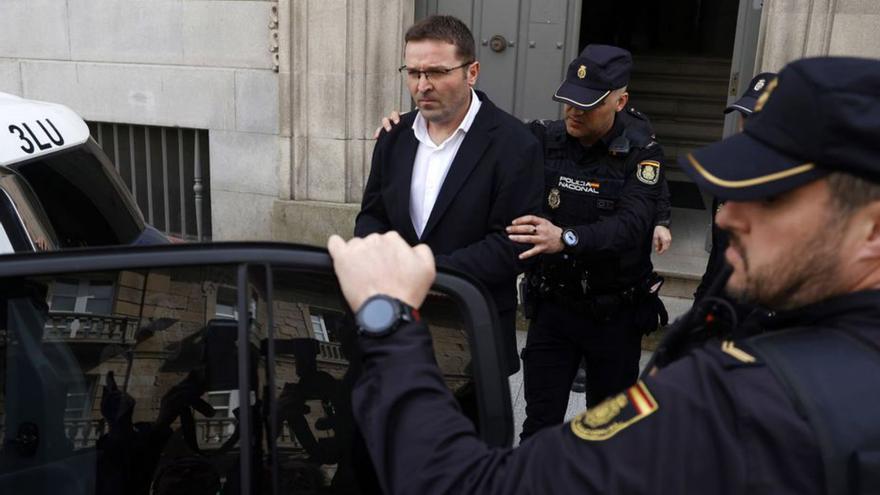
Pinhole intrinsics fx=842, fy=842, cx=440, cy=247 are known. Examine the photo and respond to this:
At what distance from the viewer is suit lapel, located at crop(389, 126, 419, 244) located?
2789 millimetres

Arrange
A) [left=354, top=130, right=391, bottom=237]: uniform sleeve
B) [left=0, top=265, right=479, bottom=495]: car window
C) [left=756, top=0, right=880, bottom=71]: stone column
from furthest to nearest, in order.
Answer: [left=756, top=0, right=880, bottom=71]: stone column → [left=354, top=130, right=391, bottom=237]: uniform sleeve → [left=0, top=265, right=479, bottom=495]: car window

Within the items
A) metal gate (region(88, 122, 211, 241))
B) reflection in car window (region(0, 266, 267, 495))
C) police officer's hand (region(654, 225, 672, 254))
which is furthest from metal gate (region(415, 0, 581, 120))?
reflection in car window (region(0, 266, 267, 495))

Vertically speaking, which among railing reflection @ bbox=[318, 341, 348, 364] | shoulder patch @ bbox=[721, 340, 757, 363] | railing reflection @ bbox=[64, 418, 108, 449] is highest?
shoulder patch @ bbox=[721, 340, 757, 363]

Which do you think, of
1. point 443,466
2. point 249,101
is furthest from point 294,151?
point 443,466

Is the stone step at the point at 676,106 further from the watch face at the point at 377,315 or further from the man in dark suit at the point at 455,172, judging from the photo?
the watch face at the point at 377,315

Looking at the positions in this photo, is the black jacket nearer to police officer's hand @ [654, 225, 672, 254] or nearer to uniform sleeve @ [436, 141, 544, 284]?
uniform sleeve @ [436, 141, 544, 284]

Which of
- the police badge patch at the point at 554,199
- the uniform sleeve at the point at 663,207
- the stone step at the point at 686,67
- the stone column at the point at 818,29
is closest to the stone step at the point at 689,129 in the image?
the stone step at the point at 686,67

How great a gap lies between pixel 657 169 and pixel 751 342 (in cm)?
210

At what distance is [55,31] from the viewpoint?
640 centimetres

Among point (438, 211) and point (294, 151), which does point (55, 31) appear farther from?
point (438, 211)

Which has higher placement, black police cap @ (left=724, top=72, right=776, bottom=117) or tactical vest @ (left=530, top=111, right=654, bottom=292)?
black police cap @ (left=724, top=72, right=776, bottom=117)

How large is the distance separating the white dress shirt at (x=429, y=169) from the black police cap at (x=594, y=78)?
1.42 feet

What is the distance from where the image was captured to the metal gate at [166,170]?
647 cm

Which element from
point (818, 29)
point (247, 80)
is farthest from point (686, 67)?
point (247, 80)
